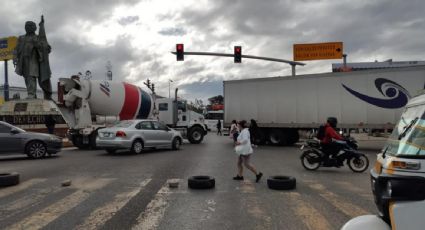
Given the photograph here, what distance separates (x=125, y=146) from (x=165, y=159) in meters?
2.39

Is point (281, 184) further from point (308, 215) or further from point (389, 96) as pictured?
point (389, 96)

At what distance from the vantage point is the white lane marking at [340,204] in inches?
271

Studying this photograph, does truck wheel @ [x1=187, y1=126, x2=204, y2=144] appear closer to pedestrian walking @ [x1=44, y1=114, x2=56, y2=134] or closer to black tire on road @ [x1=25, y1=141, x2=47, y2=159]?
pedestrian walking @ [x1=44, y1=114, x2=56, y2=134]

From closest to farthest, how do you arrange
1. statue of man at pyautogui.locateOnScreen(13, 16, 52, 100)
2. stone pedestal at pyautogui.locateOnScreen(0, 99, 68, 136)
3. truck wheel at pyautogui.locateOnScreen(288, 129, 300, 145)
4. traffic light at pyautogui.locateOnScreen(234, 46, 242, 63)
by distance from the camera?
stone pedestal at pyautogui.locateOnScreen(0, 99, 68, 136)
truck wheel at pyautogui.locateOnScreen(288, 129, 300, 145)
statue of man at pyautogui.locateOnScreen(13, 16, 52, 100)
traffic light at pyautogui.locateOnScreen(234, 46, 242, 63)

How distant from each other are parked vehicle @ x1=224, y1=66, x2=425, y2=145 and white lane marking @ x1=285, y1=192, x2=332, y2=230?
43.7 feet

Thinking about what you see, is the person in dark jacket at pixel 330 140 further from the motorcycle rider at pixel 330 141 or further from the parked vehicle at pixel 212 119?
the parked vehicle at pixel 212 119

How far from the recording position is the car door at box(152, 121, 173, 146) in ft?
63.0

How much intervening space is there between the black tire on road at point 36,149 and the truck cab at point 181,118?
9.91m

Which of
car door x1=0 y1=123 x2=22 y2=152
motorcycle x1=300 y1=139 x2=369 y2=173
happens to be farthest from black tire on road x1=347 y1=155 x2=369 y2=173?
car door x1=0 y1=123 x2=22 y2=152

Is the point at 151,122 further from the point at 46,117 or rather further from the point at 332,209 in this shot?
the point at 332,209

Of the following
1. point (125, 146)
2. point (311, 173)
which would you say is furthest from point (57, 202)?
point (125, 146)

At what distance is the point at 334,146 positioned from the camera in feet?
40.8

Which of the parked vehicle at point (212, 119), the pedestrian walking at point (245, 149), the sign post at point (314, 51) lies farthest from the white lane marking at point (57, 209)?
the parked vehicle at point (212, 119)

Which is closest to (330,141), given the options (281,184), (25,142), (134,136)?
(281,184)
